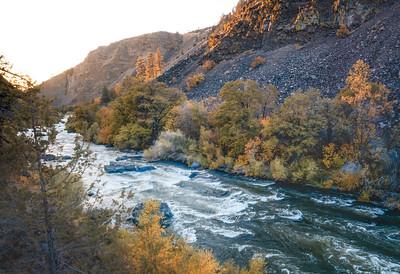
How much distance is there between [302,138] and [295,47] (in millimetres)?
40865

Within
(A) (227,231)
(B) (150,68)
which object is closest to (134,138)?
(A) (227,231)

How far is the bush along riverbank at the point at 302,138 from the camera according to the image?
33250 millimetres

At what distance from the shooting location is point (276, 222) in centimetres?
2502

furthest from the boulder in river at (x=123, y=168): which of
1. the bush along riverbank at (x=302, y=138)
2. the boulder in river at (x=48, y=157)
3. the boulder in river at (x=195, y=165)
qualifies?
the boulder in river at (x=48, y=157)

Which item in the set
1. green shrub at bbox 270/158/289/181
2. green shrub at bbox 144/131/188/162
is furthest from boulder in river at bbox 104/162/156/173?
green shrub at bbox 270/158/289/181

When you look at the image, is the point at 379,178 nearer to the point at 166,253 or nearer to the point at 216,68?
the point at 166,253

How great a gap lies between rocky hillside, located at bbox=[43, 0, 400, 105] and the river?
24.9 m

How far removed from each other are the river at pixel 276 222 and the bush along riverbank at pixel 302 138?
8.55ft

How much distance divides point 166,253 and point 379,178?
26070mm

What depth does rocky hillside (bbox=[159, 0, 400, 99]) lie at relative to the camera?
56469 millimetres

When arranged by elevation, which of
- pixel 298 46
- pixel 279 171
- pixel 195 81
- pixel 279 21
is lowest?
pixel 279 171

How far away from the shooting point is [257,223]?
81.0 feet

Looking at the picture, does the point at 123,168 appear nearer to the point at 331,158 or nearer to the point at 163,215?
the point at 163,215

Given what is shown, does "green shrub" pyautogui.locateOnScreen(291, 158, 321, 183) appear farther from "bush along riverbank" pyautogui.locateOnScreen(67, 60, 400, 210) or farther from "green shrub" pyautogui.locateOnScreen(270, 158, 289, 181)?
"green shrub" pyautogui.locateOnScreen(270, 158, 289, 181)
